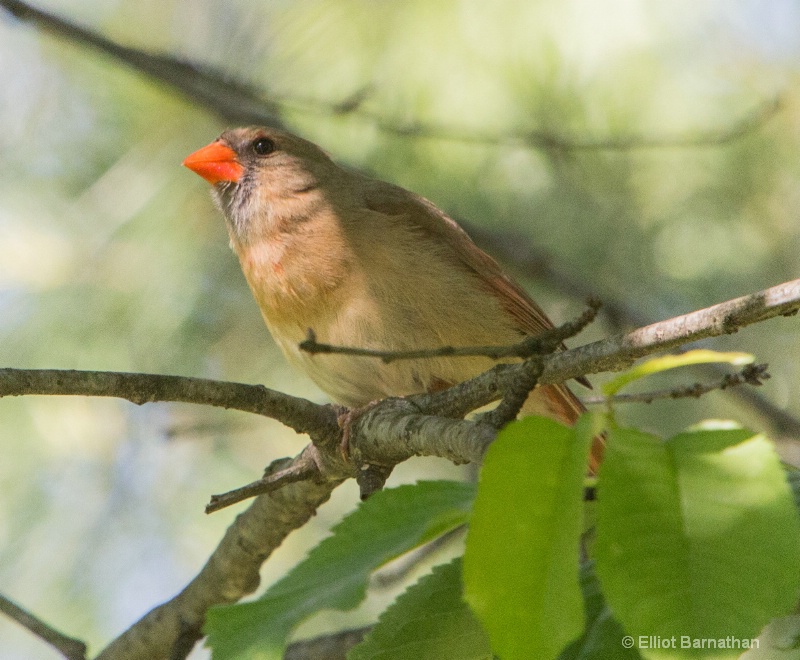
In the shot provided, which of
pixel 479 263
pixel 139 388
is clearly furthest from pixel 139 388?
pixel 479 263

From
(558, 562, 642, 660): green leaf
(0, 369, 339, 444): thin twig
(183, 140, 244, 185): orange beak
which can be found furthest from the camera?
(183, 140, 244, 185): orange beak

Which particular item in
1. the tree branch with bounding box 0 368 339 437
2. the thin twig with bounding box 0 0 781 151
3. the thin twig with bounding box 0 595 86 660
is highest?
the thin twig with bounding box 0 0 781 151

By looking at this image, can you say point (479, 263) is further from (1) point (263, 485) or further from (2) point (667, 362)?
(2) point (667, 362)

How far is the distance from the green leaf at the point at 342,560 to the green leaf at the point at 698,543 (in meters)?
0.19

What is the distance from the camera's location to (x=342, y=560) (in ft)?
4.18

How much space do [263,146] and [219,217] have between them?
0.66 meters

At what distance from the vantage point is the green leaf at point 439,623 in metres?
1.63

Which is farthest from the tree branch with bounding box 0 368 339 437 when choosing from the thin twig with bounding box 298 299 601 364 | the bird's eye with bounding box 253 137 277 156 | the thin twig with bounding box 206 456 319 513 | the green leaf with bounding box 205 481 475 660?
the bird's eye with bounding box 253 137 277 156

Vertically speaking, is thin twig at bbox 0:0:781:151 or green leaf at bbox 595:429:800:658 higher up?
thin twig at bbox 0:0:781:151

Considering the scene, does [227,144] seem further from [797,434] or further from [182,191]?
[797,434]

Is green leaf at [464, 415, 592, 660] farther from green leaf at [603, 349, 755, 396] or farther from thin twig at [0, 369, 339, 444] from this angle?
thin twig at [0, 369, 339, 444]

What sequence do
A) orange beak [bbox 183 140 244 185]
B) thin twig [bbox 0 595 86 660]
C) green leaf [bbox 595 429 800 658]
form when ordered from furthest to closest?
orange beak [bbox 183 140 244 185], thin twig [bbox 0 595 86 660], green leaf [bbox 595 429 800 658]

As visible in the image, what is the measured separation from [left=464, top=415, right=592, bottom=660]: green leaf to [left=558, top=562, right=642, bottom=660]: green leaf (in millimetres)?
264

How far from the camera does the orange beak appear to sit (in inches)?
172
